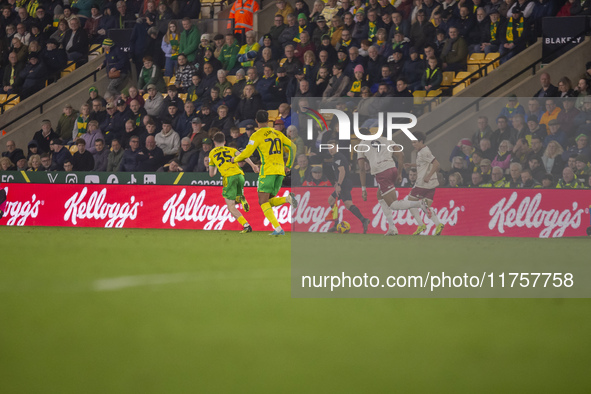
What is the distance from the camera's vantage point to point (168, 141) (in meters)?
17.1

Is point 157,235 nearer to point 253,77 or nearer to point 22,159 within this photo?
point 253,77

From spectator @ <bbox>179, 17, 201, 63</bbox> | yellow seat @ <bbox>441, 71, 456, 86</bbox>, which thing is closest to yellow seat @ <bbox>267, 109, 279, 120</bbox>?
spectator @ <bbox>179, 17, 201, 63</bbox>

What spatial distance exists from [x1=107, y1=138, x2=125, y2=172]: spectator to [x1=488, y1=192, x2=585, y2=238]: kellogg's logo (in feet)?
28.0

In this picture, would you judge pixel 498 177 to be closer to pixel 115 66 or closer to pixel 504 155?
pixel 504 155

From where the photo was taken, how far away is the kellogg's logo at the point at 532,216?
13.4 meters

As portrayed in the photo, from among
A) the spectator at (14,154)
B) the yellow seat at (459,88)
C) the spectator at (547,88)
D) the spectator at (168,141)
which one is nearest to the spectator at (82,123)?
the spectator at (14,154)

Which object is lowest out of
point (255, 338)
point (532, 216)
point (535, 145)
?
point (255, 338)

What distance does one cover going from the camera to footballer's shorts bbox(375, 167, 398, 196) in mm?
14148

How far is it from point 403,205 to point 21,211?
351 inches

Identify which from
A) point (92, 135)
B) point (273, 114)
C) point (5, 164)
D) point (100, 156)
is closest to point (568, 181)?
point (273, 114)

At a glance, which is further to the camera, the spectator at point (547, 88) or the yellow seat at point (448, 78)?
the yellow seat at point (448, 78)

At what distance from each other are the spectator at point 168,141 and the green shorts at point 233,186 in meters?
2.70

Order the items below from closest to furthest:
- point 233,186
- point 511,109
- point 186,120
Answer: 1. point 511,109
2. point 233,186
3. point 186,120

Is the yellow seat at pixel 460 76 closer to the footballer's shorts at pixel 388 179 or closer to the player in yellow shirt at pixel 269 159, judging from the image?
the footballer's shorts at pixel 388 179
